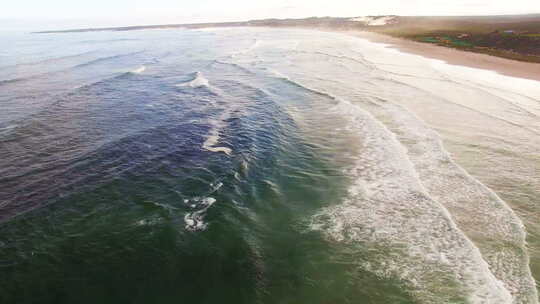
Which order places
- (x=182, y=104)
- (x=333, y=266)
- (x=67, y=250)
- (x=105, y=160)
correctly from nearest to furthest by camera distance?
(x=333, y=266), (x=67, y=250), (x=105, y=160), (x=182, y=104)

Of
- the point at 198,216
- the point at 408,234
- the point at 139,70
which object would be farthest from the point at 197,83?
the point at 408,234

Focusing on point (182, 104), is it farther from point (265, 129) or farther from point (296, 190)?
point (296, 190)

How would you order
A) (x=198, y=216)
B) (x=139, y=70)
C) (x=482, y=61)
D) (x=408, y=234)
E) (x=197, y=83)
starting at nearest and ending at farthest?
1. (x=408, y=234)
2. (x=198, y=216)
3. (x=197, y=83)
4. (x=139, y=70)
5. (x=482, y=61)

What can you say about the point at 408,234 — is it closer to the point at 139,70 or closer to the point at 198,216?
the point at 198,216

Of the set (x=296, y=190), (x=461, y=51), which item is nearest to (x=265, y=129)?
(x=296, y=190)

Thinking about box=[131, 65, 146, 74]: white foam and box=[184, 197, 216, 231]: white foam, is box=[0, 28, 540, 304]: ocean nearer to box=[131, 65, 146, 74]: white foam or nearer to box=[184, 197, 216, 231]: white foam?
box=[184, 197, 216, 231]: white foam

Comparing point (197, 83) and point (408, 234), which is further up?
point (197, 83)

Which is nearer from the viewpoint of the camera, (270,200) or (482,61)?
(270,200)

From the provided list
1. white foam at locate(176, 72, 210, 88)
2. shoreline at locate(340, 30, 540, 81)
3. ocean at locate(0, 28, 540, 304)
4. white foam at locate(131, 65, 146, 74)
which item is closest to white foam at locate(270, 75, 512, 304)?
ocean at locate(0, 28, 540, 304)
